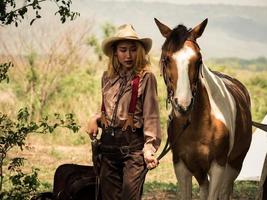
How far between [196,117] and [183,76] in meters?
0.63

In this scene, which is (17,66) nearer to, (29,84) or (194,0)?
(29,84)

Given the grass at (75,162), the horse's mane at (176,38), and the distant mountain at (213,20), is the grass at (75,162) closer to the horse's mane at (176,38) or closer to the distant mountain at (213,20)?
the horse's mane at (176,38)

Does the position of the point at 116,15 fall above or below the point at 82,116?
above

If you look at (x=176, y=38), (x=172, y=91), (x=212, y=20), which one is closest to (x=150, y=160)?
(x=172, y=91)

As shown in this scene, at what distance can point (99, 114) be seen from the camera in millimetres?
3945

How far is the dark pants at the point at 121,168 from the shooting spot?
3.65m

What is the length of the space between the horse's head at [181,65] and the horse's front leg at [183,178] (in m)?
0.75

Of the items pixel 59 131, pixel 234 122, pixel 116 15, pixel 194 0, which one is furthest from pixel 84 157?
pixel 194 0

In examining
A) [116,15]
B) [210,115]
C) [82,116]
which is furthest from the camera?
[116,15]

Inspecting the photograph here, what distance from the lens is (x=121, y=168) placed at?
3.80 m

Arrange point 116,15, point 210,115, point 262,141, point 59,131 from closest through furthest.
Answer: point 210,115 → point 262,141 → point 59,131 → point 116,15

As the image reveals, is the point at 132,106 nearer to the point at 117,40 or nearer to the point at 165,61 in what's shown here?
the point at 117,40

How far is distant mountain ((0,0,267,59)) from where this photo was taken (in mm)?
27266

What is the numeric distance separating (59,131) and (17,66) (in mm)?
2977
